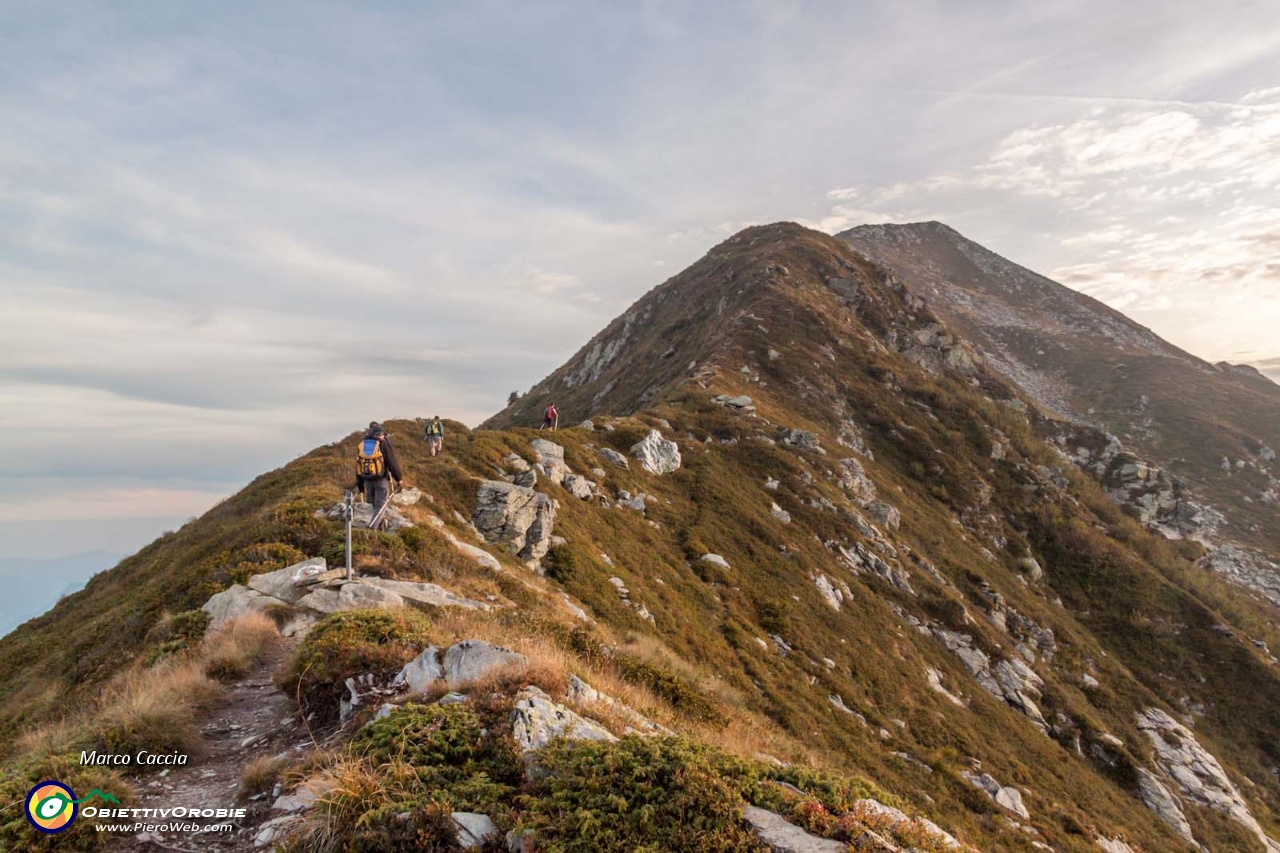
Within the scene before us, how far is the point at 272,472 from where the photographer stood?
91.5ft

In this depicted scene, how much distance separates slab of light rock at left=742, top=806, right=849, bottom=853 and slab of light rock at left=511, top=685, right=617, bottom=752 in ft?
7.16

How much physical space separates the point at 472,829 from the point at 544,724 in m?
1.61

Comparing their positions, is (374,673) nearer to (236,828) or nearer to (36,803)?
(236,828)

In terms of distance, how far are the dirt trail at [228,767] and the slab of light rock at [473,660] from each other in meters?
2.27

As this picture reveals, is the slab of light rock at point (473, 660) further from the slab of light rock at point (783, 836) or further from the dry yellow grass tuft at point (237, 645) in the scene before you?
the dry yellow grass tuft at point (237, 645)

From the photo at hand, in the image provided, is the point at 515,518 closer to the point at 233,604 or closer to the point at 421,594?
the point at 421,594

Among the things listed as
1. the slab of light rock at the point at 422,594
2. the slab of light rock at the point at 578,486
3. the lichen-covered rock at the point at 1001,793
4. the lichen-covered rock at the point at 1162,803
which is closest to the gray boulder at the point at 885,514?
the lichen-covered rock at the point at 1162,803

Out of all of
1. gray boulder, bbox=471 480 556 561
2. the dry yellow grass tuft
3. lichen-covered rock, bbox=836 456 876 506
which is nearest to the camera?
the dry yellow grass tuft

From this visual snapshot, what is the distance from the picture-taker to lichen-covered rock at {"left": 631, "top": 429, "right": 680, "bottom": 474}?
40219 millimetres

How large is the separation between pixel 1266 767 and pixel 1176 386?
107172 millimetres

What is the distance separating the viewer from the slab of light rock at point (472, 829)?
17.5ft

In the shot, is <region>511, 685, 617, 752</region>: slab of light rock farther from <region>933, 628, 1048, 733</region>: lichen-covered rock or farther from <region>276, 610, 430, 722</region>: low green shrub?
<region>933, 628, 1048, 733</region>: lichen-covered rock

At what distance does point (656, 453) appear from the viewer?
4128cm
